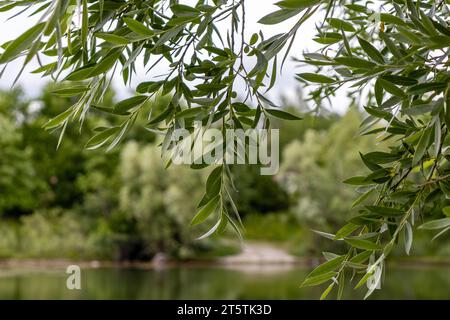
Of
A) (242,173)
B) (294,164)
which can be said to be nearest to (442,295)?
(294,164)

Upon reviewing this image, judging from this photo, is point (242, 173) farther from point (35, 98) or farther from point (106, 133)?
point (106, 133)

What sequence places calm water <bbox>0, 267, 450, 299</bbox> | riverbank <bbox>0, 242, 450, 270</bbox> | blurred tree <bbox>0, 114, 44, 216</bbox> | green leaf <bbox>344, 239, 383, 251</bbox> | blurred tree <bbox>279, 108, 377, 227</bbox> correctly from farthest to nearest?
blurred tree <bbox>0, 114, 44, 216</bbox> < riverbank <bbox>0, 242, 450, 270</bbox> < blurred tree <bbox>279, 108, 377, 227</bbox> < calm water <bbox>0, 267, 450, 299</bbox> < green leaf <bbox>344, 239, 383, 251</bbox>

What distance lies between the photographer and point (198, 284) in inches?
283

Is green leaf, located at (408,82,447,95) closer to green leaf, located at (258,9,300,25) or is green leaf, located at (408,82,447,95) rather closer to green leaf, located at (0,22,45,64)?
green leaf, located at (258,9,300,25)

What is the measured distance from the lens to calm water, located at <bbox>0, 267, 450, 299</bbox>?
6.18 meters

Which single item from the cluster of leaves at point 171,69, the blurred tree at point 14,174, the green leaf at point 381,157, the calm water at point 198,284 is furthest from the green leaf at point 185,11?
the blurred tree at point 14,174

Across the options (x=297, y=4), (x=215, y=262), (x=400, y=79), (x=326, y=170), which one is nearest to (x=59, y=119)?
(x=297, y=4)

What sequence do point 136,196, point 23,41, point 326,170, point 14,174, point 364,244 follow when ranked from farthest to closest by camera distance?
point 14,174
point 136,196
point 326,170
point 364,244
point 23,41

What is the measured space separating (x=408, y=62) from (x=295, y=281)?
6.76 m

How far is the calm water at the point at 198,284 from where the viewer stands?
6.18 meters

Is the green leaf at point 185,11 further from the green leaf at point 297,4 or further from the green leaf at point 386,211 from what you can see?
the green leaf at point 386,211

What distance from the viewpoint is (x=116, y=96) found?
12.6 metres

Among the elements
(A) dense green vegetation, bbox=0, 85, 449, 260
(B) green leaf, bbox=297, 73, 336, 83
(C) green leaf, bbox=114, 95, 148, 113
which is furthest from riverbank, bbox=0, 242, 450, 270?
(B) green leaf, bbox=297, 73, 336, 83

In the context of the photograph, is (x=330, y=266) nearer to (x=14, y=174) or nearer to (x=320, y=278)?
(x=320, y=278)
